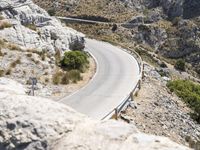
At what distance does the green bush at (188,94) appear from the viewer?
1412 inches

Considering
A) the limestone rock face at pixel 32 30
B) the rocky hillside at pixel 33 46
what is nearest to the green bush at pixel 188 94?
the rocky hillside at pixel 33 46

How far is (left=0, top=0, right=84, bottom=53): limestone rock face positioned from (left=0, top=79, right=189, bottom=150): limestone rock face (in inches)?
1318

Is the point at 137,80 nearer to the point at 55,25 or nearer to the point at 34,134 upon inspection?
the point at 55,25

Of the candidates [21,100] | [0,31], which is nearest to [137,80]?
[0,31]

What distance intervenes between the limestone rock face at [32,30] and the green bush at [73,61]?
1913mm

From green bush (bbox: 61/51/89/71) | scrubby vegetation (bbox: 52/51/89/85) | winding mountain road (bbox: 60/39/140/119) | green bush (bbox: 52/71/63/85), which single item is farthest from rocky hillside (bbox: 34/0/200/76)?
green bush (bbox: 52/71/63/85)

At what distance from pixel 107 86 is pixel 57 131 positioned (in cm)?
2771

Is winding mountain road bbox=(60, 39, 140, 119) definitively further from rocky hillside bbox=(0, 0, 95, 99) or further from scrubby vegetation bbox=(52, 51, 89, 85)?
scrubby vegetation bbox=(52, 51, 89, 85)

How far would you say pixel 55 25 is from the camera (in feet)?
166

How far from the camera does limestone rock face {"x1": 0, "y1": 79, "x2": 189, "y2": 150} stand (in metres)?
8.97

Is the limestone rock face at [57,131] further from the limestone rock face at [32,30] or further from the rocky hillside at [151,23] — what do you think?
the rocky hillside at [151,23]

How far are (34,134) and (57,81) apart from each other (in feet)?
88.1

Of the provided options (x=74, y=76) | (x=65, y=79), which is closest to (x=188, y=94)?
(x=74, y=76)

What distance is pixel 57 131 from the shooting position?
933 cm
